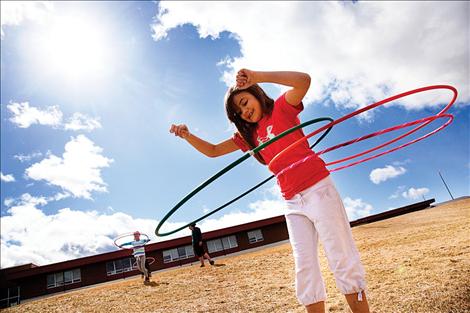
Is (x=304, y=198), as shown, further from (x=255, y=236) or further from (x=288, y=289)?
(x=255, y=236)

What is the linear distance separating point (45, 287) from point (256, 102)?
31684 mm

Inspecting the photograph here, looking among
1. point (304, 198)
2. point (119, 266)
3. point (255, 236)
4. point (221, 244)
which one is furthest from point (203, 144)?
point (255, 236)

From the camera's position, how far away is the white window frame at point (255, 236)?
32.8m

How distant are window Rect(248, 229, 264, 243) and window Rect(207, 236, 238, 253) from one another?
1.59 metres

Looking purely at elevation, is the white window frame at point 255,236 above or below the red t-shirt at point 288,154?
above

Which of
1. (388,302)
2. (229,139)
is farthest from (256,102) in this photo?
(388,302)

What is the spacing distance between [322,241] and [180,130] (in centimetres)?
193

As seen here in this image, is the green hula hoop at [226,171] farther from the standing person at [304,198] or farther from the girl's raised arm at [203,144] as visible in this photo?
the girl's raised arm at [203,144]

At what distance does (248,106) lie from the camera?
115 inches

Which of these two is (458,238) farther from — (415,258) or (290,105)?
(290,105)

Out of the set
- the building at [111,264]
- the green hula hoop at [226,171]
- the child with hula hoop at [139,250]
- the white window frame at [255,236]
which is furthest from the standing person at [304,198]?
the white window frame at [255,236]

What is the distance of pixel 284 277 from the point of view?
727 cm

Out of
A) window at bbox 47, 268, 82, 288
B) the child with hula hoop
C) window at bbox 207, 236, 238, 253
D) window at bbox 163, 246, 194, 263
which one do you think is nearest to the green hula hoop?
the child with hula hoop

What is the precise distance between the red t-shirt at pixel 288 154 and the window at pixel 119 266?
2966 cm
